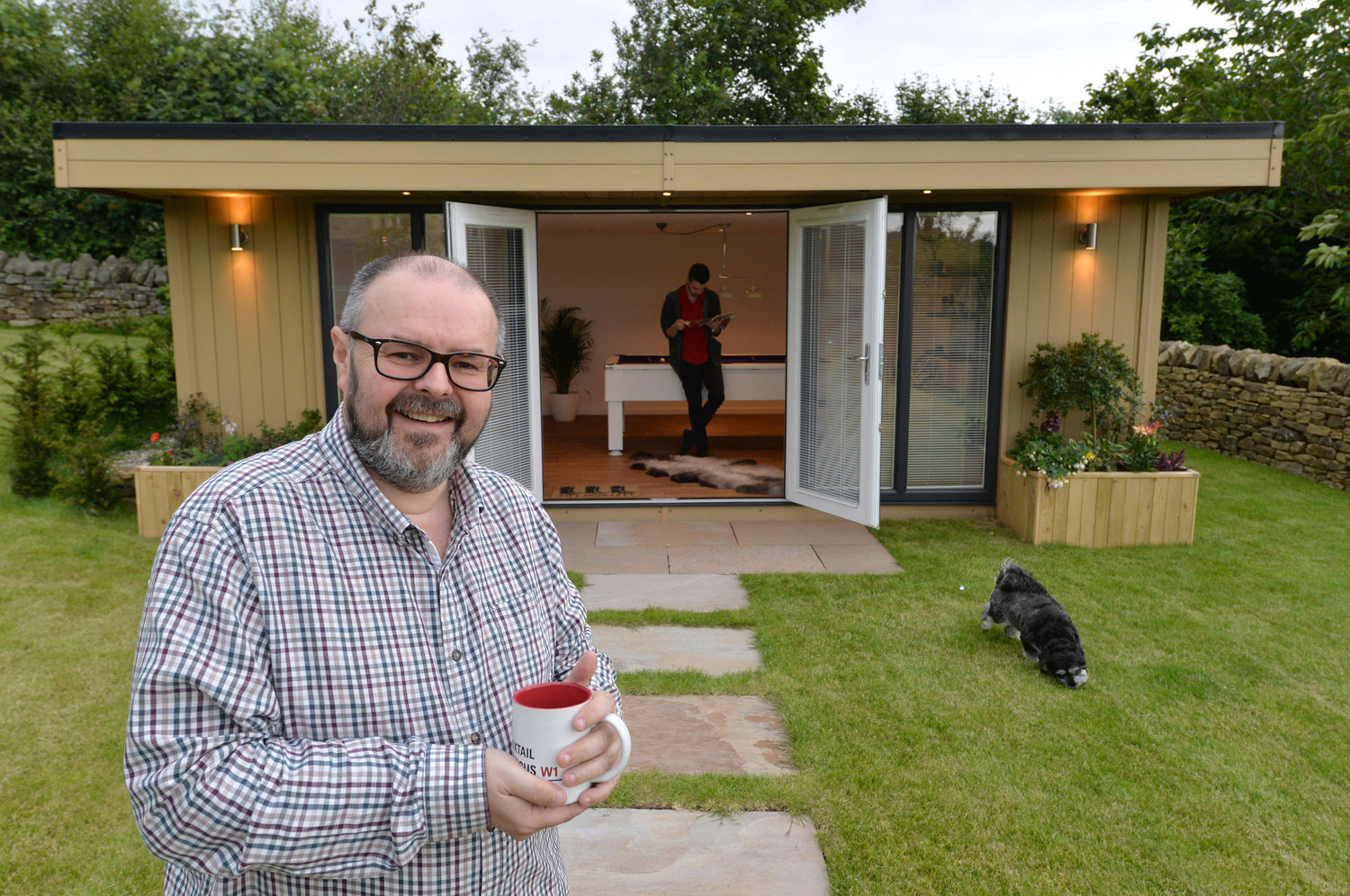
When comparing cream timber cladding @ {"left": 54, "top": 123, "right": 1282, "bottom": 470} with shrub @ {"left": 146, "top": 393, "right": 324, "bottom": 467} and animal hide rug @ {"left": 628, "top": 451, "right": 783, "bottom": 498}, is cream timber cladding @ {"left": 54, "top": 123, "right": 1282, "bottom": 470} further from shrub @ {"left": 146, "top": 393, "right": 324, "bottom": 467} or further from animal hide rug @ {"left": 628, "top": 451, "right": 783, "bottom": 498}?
animal hide rug @ {"left": 628, "top": 451, "right": 783, "bottom": 498}

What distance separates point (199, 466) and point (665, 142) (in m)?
3.55

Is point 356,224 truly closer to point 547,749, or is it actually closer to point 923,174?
point 923,174

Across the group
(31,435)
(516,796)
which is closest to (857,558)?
(516,796)

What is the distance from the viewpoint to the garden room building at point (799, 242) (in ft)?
18.9

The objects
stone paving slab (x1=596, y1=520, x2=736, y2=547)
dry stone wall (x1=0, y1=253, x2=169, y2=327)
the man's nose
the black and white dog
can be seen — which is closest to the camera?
the man's nose

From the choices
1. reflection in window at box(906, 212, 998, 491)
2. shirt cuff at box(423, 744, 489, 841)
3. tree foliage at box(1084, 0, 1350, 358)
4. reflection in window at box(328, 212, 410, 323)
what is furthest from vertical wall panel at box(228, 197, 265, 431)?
tree foliage at box(1084, 0, 1350, 358)

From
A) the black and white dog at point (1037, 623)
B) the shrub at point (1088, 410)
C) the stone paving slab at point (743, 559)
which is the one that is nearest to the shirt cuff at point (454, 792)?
the black and white dog at point (1037, 623)

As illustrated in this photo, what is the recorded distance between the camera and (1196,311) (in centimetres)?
1198

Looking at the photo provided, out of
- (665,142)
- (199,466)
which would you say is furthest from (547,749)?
(199,466)

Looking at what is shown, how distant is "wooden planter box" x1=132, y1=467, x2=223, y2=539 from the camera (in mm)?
6188

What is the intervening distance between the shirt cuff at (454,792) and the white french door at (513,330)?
198 inches

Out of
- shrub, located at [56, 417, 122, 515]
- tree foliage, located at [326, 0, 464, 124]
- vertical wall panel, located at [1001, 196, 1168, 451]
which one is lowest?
shrub, located at [56, 417, 122, 515]

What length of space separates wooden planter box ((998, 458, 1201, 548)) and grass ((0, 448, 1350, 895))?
0.80ft

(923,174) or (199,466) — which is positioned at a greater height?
(923,174)
